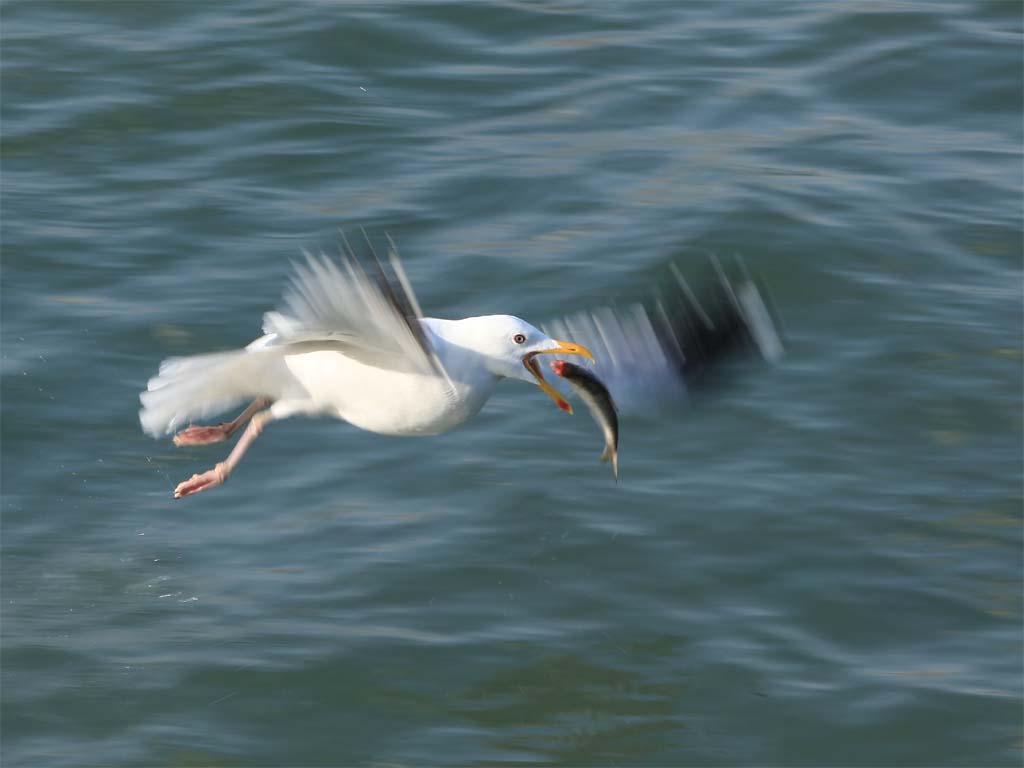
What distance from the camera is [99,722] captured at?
698 cm

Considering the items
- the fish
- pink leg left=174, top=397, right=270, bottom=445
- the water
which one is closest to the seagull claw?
pink leg left=174, top=397, right=270, bottom=445

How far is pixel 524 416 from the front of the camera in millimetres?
8727

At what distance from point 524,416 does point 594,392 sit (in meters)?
2.47

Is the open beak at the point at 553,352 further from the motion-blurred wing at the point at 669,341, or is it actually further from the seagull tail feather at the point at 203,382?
the seagull tail feather at the point at 203,382

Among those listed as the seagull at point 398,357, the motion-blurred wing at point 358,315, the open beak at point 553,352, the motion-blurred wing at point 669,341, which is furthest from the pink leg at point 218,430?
the open beak at point 553,352

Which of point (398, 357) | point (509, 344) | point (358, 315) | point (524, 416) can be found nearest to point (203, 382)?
point (398, 357)

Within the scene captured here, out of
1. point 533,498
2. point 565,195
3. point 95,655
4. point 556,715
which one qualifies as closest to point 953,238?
point 565,195

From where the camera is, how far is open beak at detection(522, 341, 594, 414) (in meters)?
5.94

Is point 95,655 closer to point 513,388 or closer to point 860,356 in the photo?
point 513,388

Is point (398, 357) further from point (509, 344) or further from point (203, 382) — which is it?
point (203, 382)

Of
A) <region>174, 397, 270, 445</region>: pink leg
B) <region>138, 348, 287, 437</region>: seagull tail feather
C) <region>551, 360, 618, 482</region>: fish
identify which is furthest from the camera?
<region>174, 397, 270, 445</region>: pink leg

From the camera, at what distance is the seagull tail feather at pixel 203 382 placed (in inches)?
255

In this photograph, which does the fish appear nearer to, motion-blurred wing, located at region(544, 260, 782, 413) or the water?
motion-blurred wing, located at region(544, 260, 782, 413)

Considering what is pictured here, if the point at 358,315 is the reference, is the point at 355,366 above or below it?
below
